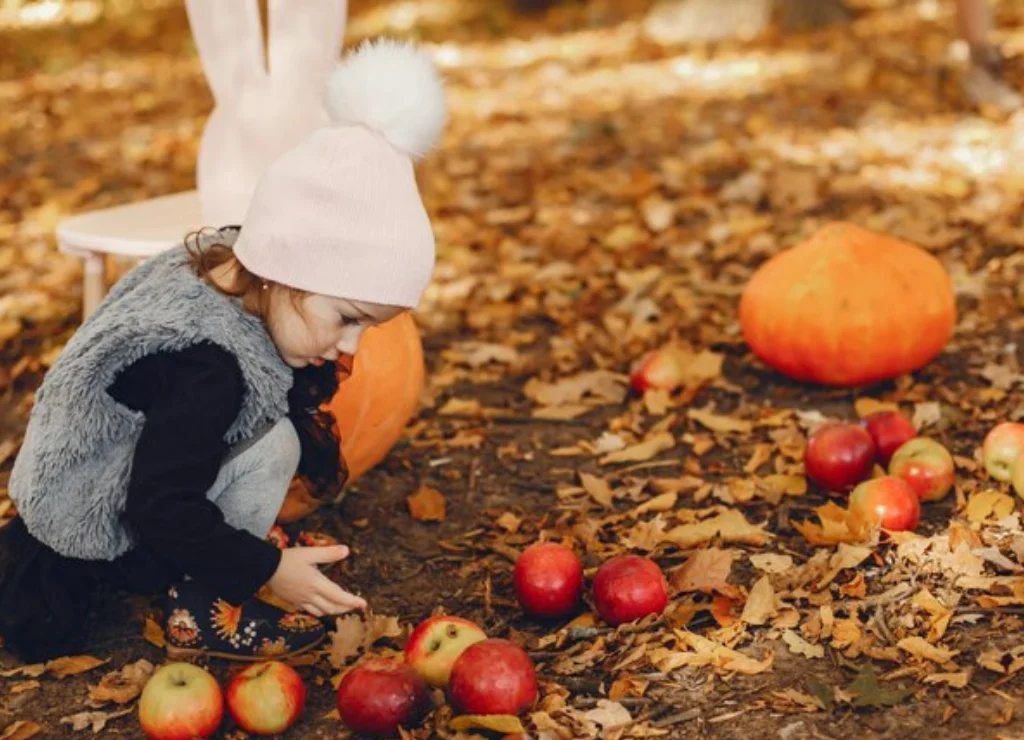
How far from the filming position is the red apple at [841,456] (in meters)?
3.17

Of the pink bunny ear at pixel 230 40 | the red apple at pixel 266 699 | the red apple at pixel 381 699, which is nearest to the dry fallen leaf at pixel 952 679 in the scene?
the red apple at pixel 381 699

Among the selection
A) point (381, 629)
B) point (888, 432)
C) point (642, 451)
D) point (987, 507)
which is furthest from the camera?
point (642, 451)

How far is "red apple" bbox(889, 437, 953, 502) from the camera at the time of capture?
308 cm

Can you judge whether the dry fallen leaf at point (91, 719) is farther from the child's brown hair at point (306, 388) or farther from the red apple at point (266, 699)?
the child's brown hair at point (306, 388)

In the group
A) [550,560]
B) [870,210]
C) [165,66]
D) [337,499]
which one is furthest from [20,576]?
[165,66]

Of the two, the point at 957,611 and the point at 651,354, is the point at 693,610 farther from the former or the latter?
the point at 651,354

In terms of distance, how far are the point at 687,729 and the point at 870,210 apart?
344 centimetres

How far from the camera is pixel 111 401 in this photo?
2.62 meters

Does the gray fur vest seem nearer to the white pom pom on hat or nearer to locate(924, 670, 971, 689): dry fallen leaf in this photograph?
the white pom pom on hat

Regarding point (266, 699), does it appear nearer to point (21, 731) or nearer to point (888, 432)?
point (21, 731)

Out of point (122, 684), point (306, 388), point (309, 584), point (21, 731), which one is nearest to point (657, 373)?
point (306, 388)

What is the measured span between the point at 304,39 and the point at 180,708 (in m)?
1.81

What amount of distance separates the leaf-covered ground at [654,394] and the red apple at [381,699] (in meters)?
0.07

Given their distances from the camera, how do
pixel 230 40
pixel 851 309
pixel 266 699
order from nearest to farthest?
pixel 266 699 → pixel 230 40 → pixel 851 309
